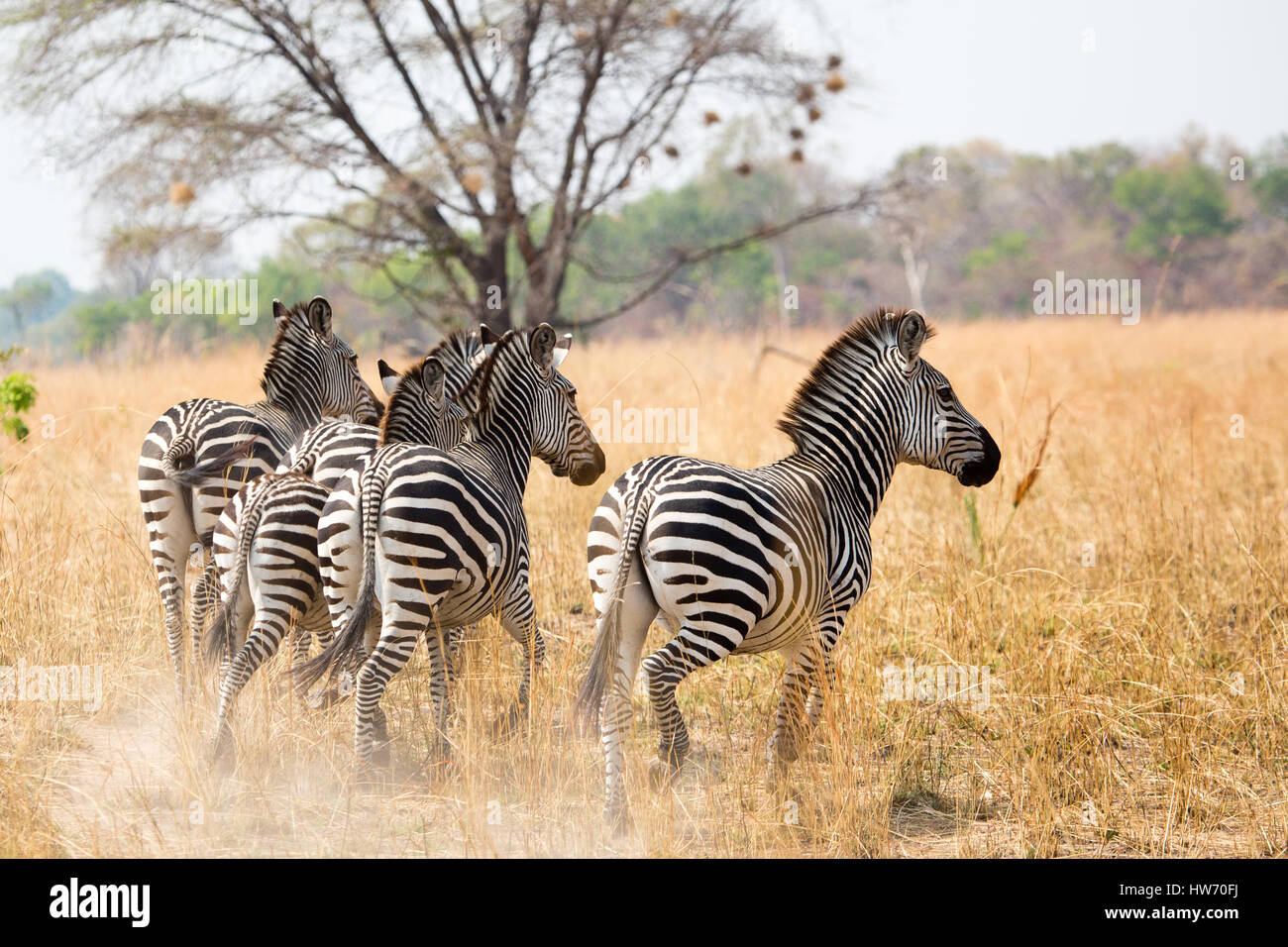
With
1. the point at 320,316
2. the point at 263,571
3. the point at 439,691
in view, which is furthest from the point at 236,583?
the point at 320,316

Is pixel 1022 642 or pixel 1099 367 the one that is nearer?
pixel 1022 642

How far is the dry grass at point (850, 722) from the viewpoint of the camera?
3609 mm

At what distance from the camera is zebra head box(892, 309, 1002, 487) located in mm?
4156

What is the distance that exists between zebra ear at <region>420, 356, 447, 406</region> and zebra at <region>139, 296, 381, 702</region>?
2.84 feet

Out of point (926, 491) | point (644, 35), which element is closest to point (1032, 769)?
point (926, 491)

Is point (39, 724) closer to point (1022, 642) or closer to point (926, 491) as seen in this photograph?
point (1022, 642)

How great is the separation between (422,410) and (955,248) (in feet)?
159

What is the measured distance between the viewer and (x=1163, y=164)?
169 ft

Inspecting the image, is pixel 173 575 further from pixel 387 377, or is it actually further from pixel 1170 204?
pixel 1170 204

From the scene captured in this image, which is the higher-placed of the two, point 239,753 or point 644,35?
point 644,35

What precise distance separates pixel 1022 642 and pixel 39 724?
4279mm

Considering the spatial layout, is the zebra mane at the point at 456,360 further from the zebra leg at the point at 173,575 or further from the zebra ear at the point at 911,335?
the zebra ear at the point at 911,335

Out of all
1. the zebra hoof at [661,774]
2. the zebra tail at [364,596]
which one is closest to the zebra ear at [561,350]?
the zebra tail at [364,596]
